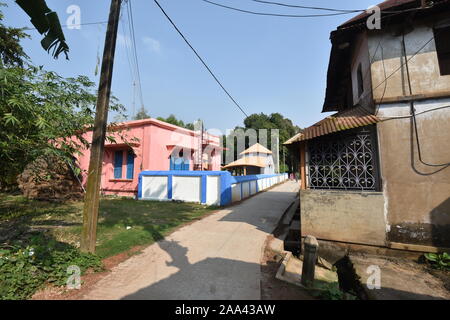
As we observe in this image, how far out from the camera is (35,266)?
327 cm

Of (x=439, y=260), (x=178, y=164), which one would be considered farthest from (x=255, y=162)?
(x=439, y=260)

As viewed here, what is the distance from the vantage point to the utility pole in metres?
3.96

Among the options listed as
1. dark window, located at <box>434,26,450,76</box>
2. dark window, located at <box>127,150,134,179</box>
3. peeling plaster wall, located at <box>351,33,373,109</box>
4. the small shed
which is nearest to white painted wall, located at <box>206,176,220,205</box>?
dark window, located at <box>127,150,134,179</box>

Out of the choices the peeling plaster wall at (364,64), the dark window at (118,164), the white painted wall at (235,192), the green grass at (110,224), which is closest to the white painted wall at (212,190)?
the white painted wall at (235,192)

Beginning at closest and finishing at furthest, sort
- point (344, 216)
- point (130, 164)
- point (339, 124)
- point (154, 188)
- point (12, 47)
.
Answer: point (344, 216) → point (339, 124) → point (12, 47) → point (154, 188) → point (130, 164)

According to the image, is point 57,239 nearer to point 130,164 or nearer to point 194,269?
point 194,269

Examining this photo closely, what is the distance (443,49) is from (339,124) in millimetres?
3163

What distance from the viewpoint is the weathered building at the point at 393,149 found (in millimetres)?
4453

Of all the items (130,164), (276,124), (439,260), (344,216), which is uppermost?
(276,124)

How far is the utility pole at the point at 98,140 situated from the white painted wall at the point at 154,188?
8.25 meters

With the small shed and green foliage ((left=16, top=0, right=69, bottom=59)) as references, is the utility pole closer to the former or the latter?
green foliage ((left=16, top=0, right=69, bottom=59))

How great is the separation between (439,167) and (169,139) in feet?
43.9

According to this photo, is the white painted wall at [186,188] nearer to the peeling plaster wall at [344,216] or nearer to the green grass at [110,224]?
the green grass at [110,224]
